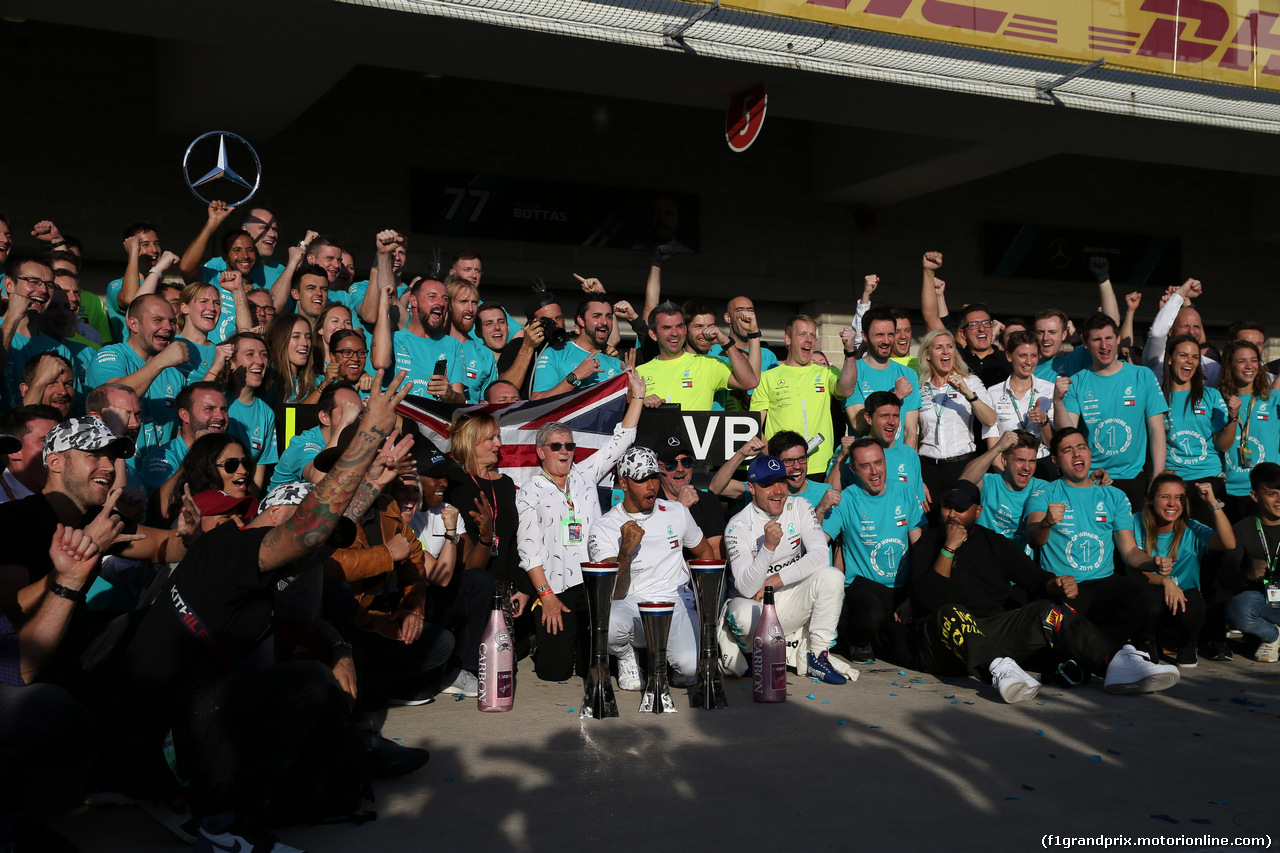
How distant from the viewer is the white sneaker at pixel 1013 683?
6.04 meters

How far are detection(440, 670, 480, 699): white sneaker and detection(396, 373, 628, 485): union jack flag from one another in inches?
63.0

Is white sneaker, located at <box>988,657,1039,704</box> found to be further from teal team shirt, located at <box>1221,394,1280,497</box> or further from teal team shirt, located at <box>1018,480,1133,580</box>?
teal team shirt, located at <box>1221,394,1280,497</box>

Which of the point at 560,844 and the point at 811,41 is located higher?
the point at 811,41

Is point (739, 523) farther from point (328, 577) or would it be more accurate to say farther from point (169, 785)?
point (169, 785)

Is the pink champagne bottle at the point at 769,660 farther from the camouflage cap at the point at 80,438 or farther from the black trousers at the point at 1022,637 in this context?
the camouflage cap at the point at 80,438

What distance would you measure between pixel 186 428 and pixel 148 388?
60 centimetres

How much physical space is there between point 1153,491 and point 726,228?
6807 millimetres

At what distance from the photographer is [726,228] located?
43.2 ft

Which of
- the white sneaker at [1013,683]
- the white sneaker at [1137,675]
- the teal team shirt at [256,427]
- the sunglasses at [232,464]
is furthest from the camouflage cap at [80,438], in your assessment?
the white sneaker at [1137,675]

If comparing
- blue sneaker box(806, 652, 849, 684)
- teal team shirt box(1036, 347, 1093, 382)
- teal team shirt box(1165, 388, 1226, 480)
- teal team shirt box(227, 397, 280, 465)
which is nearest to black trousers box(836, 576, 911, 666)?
blue sneaker box(806, 652, 849, 684)

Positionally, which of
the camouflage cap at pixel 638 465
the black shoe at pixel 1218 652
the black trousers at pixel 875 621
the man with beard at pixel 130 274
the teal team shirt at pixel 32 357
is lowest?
the black shoe at pixel 1218 652

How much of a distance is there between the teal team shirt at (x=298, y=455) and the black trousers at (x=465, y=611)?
1.05 m

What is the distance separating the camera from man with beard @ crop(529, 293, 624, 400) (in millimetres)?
8172

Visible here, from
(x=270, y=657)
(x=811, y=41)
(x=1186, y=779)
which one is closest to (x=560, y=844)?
(x=270, y=657)
